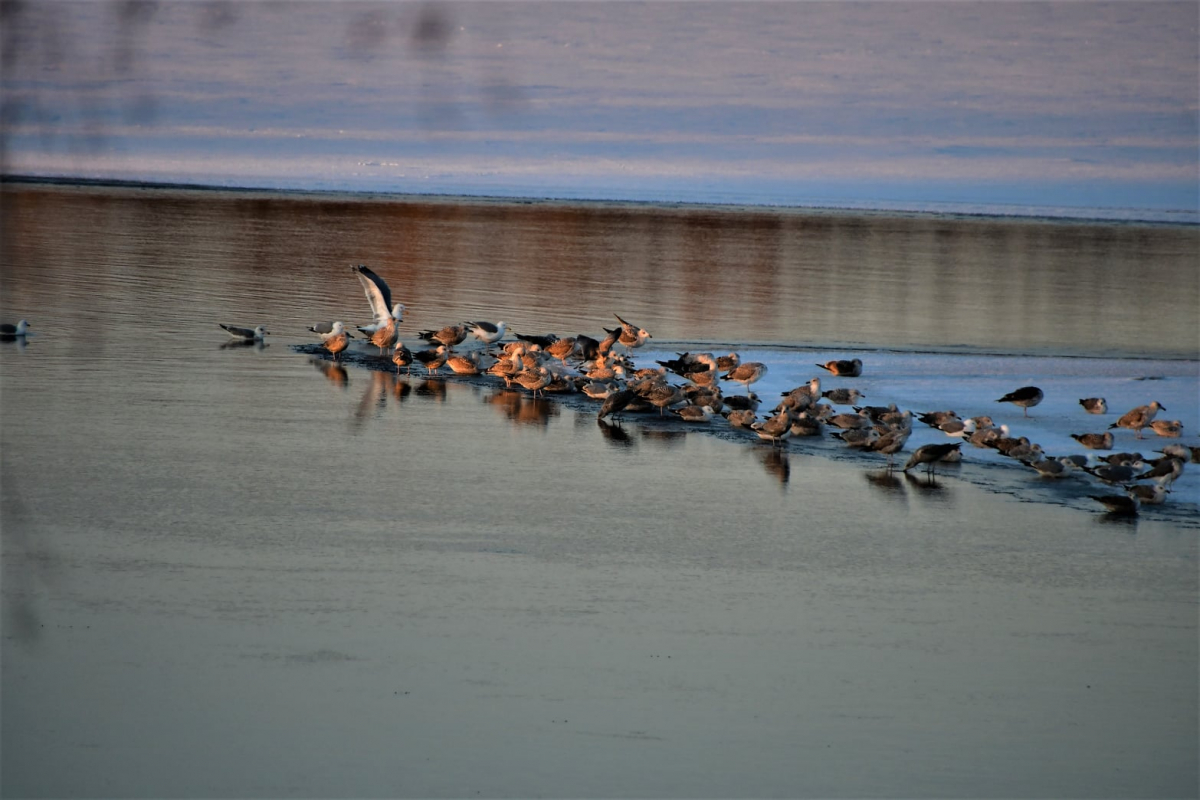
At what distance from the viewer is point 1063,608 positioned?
850 cm

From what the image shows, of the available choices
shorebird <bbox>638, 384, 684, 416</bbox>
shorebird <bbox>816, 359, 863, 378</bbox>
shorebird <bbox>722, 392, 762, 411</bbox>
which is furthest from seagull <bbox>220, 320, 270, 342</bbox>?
shorebird <bbox>722, 392, 762, 411</bbox>

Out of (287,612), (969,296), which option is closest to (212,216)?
(969,296)

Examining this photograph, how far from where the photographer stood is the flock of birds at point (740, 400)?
11.9 m

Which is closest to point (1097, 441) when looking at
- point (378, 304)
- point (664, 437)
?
point (664, 437)

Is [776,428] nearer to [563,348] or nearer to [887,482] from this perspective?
[887,482]

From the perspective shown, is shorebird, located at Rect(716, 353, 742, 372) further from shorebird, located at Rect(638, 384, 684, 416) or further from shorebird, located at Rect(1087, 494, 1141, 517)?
shorebird, located at Rect(1087, 494, 1141, 517)

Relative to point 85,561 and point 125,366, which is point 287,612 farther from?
point 125,366

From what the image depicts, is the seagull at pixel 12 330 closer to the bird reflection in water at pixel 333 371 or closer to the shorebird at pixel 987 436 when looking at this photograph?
the bird reflection in water at pixel 333 371

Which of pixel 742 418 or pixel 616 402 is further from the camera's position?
pixel 616 402

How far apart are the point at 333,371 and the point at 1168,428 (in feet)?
30.0

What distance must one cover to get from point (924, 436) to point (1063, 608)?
5333 mm

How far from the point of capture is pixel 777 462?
40.6 ft

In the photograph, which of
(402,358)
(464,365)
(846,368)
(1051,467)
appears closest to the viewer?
(1051,467)

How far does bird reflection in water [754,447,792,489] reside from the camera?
1179 centimetres
